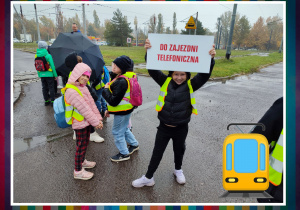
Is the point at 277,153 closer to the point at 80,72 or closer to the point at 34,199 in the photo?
the point at 80,72

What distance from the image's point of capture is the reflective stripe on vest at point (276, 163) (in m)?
1.64

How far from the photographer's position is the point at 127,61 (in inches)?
111

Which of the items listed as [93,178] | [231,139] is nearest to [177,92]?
[231,139]

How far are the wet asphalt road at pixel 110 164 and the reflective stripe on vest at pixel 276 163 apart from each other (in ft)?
3.35

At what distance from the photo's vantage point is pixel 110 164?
10.5 ft

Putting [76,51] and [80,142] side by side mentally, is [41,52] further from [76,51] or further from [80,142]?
[80,142]

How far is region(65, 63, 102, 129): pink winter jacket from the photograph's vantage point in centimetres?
247

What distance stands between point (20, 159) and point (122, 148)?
5.40ft

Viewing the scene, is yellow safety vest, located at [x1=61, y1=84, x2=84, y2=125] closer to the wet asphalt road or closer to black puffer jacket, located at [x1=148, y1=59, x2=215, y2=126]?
the wet asphalt road

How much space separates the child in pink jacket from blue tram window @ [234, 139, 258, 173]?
1686mm

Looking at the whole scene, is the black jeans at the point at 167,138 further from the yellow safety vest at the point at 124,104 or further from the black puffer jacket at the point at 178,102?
the yellow safety vest at the point at 124,104

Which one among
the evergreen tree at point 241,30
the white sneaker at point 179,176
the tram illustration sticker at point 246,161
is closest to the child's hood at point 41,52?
the white sneaker at point 179,176

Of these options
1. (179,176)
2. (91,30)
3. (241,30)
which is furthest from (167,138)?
(91,30)

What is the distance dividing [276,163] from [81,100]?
6.98 ft
